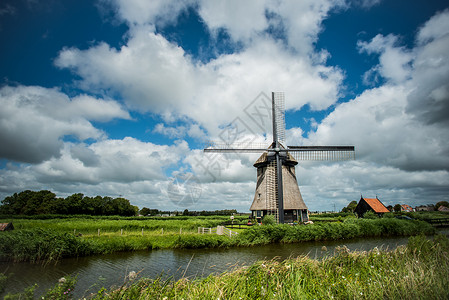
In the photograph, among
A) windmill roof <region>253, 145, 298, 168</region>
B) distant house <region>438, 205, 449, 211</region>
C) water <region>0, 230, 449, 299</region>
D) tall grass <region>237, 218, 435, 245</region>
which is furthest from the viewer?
distant house <region>438, 205, 449, 211</region>

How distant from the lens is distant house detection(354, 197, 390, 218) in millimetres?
37906

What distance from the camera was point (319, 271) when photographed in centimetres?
539

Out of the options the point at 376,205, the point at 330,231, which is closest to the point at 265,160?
the point at 330,231

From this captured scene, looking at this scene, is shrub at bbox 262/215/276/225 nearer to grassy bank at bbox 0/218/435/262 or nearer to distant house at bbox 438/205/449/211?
grassy bank at bbox 0/218/435/262

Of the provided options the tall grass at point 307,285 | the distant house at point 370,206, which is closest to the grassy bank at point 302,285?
the tall grass at point 307,285

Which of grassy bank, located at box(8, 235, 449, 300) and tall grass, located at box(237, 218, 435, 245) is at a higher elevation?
grassy bank, located at box(8, 235, 449, 300)

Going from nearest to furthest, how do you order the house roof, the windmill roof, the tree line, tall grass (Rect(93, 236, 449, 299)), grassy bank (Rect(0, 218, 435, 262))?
tall grass (Rect(93, 236, 449, 299)) < grassy bank (Rect(0, 218, 435, 262)) < the windmill roof < the house roof < the tree line

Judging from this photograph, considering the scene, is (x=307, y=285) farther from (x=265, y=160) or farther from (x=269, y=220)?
(x=265, y=160)

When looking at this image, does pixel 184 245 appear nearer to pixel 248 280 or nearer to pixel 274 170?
pixel 274 170

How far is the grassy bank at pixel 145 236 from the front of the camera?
1297 centimetres

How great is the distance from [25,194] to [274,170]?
61.7 meters

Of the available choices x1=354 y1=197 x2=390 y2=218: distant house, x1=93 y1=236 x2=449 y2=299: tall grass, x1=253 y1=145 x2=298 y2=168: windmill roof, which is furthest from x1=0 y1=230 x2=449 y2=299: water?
x1=354 y1=197 x2=390 y2=218: distant house

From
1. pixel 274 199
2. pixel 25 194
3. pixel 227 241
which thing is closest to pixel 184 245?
pixel 227 241

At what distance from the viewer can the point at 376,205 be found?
129 feet
